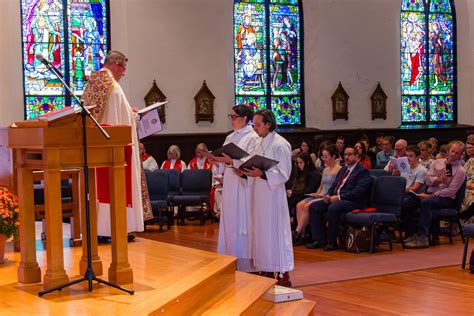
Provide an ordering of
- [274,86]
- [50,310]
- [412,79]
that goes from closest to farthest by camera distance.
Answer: [50,310], [274,86], [412,79]

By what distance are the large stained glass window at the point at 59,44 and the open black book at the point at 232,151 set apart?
25.3 ft

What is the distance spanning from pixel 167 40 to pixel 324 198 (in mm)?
6296

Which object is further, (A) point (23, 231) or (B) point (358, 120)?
(B) point (358, 120)

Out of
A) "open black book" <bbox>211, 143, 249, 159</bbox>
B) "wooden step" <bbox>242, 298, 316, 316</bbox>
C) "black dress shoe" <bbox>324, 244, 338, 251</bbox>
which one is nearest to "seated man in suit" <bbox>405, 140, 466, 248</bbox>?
"black dress shoe" <bbox>324, 244, 338, 251</bbox>

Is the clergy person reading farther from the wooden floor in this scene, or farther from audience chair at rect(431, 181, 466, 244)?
audience chair at rect(431, 181, 466, 244)

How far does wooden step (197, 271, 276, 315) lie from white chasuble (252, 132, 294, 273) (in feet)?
2.75

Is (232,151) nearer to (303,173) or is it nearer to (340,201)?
(340,201)

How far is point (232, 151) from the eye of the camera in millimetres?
7012

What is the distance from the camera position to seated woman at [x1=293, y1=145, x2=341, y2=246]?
9.87 meters

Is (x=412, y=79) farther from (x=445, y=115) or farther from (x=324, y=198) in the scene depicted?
(x=324, y=198)

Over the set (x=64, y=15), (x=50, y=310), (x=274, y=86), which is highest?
(x=64, y=15)

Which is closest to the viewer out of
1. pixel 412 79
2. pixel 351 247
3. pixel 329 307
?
pixel 329 307

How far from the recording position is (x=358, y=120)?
16984 mm

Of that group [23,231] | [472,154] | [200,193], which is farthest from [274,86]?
[23,231]
